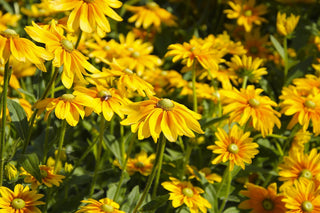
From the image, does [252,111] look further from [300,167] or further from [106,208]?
[106,208]

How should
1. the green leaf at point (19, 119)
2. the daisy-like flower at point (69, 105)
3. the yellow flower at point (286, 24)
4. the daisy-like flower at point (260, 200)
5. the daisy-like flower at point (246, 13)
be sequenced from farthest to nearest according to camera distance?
the daisy-like flower at point (246, 13) → the yellow flower at point (286, 24) → the daisy-like flower at point (260, 200) → the green leaf at point (19, 119) → the daisy-like flower at point (69, 105)

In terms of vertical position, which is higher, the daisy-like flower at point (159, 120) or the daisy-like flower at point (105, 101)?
the daisy-like flower at point (159, 120)

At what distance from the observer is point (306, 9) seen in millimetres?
2605

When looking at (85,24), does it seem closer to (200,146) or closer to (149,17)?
(200,146)

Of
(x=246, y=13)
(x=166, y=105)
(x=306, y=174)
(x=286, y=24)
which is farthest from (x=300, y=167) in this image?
(x=246, y=13)

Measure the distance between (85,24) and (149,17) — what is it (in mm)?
1222

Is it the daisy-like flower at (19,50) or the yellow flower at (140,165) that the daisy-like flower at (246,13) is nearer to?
the yellow flower at (140,165)

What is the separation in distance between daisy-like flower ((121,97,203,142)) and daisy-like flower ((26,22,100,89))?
0.15 meters

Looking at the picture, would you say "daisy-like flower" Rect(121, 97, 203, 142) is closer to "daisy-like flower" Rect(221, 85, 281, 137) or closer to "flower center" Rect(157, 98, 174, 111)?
"flower center" Rect(157, 98, 174, 111)

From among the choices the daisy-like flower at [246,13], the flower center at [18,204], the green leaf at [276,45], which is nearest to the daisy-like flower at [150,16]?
the daisy-like flower at [246,13]

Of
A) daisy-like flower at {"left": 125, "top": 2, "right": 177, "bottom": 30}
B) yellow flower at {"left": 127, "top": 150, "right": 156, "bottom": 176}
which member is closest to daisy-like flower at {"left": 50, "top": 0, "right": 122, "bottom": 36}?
yellow flower at {"left": 127, "top": 150, "right": 156, "bottom": 176}

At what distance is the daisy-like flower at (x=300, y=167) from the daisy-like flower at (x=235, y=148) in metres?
0.16

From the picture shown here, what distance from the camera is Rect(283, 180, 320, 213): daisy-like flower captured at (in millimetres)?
1250

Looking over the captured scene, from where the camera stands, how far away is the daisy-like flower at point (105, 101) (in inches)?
44.2
